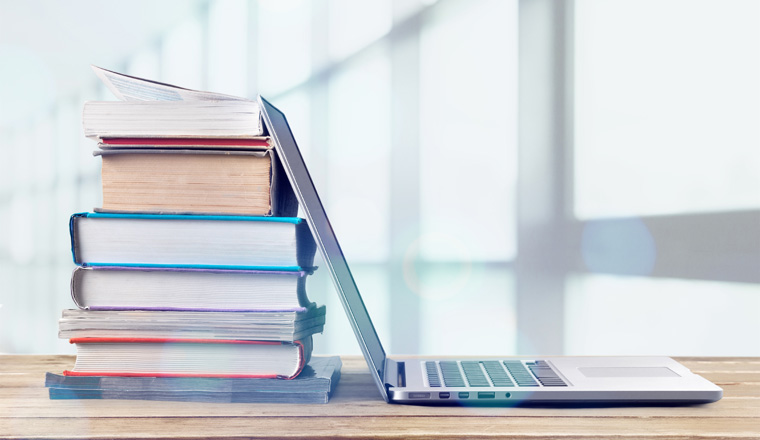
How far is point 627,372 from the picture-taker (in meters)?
0.77

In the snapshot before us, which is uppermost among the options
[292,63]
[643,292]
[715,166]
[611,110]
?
[292,63]

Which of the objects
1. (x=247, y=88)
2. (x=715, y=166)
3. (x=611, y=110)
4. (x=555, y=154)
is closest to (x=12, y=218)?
(x=247, y=88)

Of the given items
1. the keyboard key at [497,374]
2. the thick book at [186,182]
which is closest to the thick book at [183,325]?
the thick book at [186,182]

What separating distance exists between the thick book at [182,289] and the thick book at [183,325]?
0.01m

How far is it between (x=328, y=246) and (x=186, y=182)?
0.21 m

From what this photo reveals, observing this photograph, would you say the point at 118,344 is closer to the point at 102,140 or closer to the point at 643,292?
the point at 102,140

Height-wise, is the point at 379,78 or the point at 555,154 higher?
the point at 379,78

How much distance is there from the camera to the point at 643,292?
65.7 inches

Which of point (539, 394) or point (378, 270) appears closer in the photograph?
point (539, 394)

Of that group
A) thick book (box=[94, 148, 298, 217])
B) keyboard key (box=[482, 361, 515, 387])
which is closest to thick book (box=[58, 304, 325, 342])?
thick book (box=[94, 148, 298, 217])

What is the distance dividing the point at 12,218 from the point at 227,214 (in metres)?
1.33

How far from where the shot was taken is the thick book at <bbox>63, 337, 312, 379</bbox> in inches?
27.5

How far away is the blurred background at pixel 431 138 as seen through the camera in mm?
1673

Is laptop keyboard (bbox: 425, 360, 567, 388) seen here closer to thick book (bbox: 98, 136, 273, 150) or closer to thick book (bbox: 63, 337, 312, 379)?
thick book (bbox: 63, 337, 312, 379)
